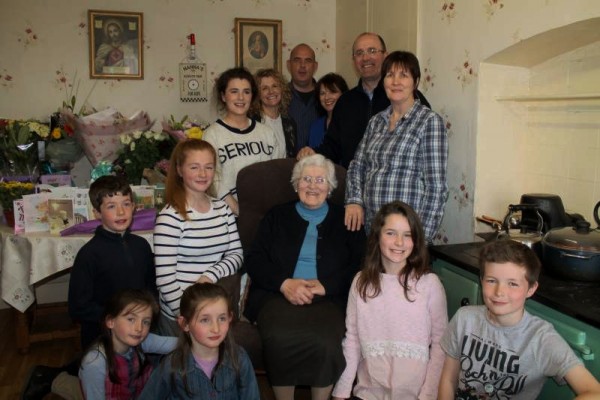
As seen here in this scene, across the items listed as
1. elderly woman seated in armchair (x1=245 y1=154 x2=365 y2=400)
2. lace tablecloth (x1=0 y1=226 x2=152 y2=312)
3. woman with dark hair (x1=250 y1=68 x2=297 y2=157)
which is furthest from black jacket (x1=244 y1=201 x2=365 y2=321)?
lace tablecloth (x1=0 y1=226 x2=152 y2=312)

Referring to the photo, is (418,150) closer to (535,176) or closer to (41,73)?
(535,176)

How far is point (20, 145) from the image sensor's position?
3.06 metres

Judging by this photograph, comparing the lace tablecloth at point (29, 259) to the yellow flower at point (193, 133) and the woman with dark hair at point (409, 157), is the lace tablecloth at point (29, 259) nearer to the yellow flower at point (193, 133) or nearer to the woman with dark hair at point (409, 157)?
the yellow flower at point (193, 133)

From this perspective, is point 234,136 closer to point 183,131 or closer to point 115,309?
A: point 183,131

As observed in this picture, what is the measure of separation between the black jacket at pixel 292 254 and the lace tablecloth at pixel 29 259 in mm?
824

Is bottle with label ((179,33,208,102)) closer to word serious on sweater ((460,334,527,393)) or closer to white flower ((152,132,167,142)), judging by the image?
white flower ((152,132,167,142))

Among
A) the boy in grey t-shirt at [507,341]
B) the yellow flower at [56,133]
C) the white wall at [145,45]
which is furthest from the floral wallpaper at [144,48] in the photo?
the boy in grey t-shirt at [507,341]

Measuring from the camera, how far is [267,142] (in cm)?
271

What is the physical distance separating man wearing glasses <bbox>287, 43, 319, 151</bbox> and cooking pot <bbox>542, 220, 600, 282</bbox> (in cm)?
170

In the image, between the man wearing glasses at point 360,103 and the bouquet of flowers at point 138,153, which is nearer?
the man wearing glasses at point 360,103

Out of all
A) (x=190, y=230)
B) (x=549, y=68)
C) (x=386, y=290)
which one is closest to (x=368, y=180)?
(x=386, y=290)

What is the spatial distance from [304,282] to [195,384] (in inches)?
23.6

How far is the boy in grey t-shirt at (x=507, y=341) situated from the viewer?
1.50m

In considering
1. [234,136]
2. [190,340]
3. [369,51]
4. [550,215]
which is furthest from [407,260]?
[369,51]
